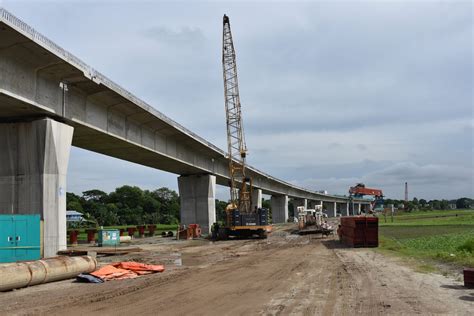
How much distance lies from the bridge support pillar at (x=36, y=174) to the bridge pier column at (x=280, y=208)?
91646 millimetres

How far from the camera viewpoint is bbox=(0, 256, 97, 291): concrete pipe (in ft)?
45.8

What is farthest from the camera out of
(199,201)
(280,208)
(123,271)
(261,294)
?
(280,208)

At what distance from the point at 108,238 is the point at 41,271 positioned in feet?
75.0

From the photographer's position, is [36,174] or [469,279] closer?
[469,279]

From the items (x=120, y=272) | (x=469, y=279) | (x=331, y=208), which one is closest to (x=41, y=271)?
(x=120, y=272)

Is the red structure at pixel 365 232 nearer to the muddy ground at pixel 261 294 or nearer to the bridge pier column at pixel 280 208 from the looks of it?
the muddy ground at pixel 261 294

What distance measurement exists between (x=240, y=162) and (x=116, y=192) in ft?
377

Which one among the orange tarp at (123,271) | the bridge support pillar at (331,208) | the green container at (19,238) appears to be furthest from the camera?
the bridge support pillar at (331,208)

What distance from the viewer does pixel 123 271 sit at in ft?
56.7

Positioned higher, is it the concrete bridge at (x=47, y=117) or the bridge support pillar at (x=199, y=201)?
the concrete bridge at (x=47, y=117)

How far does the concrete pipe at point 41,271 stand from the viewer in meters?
Result: 14.0

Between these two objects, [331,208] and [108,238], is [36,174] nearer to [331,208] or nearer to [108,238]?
[108,238]

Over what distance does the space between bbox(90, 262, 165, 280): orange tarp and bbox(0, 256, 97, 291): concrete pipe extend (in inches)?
24.9

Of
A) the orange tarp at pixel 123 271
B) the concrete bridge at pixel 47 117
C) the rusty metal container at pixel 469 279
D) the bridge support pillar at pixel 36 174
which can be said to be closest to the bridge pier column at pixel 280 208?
the concrete bridge at pixel 47 117
